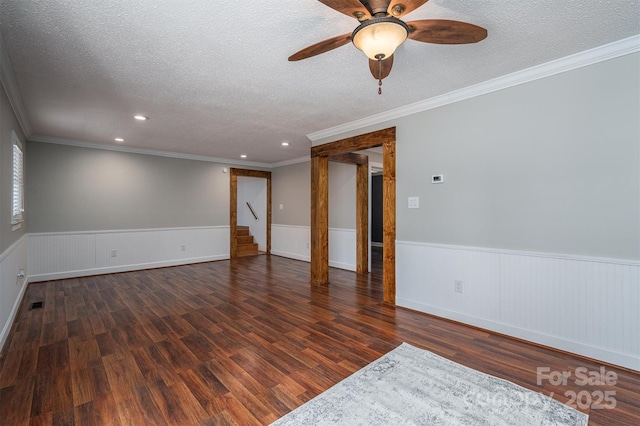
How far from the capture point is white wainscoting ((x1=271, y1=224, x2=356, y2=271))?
5754 millimetres

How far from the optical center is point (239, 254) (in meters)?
7.42

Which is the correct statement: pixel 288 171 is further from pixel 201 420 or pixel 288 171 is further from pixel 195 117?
pixel 201 420

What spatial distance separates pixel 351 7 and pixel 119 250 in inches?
237

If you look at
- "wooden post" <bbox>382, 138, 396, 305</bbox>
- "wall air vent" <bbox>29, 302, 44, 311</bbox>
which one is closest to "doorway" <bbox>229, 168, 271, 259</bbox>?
"wall air vent" <bbox>29, 302, 44, 311</bbox>

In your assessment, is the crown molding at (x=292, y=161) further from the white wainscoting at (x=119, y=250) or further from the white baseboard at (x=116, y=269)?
the white baseboard at (x=116, y=269)

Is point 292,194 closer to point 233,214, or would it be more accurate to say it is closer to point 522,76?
point 233,214

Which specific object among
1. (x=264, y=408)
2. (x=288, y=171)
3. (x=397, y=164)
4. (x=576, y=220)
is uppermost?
(x=288, y=171)

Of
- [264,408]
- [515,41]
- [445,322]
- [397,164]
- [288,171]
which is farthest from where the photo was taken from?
[288,171]

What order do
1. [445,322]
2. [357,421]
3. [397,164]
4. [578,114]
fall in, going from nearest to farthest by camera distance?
[357,421] → [578,114] → [445,322] → [397,164]

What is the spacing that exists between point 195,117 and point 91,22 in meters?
1.94

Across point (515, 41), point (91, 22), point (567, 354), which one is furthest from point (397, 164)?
point (91, 22)

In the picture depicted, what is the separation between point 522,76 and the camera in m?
2.60

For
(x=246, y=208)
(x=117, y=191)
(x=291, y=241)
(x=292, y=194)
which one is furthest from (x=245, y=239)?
(x=117, y=191)

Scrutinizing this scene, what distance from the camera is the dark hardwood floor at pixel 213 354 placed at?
1.78 meters
